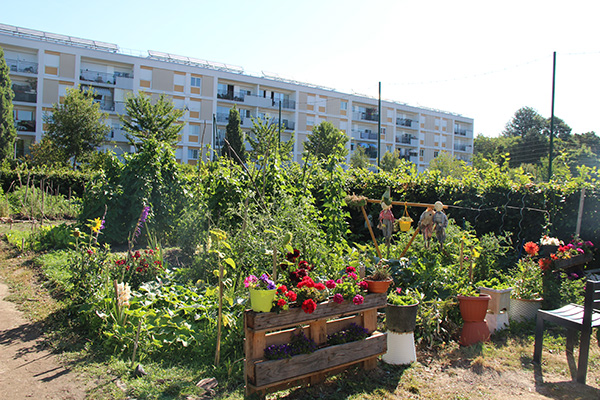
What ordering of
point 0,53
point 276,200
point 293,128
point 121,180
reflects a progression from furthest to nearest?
point 293,128 < point 0,53 < point 121,180 < point 276,200

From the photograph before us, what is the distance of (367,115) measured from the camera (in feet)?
154

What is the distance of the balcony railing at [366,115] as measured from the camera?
46219 mm

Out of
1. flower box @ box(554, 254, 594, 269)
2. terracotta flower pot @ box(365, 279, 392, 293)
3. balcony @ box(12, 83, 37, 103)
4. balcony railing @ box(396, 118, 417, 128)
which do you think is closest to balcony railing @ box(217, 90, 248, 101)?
balcony @ box(12, 83, 37, 103)

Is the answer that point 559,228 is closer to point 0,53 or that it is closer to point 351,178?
point 351,178

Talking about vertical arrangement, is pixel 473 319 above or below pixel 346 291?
below

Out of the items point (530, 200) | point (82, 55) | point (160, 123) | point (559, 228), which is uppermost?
point (82, 55)

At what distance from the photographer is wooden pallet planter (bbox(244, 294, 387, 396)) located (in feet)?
9.11

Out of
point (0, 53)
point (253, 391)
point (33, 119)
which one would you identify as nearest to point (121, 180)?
point (253, 391)

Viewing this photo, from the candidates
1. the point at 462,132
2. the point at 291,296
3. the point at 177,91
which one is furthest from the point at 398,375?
the point at 462,132

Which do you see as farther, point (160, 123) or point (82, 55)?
point (82, 55)

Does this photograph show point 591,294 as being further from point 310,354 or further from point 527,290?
point 310,354

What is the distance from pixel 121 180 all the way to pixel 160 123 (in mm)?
13037

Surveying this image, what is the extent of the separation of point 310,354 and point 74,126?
23283 mm

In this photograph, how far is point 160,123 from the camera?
19.1 meters
